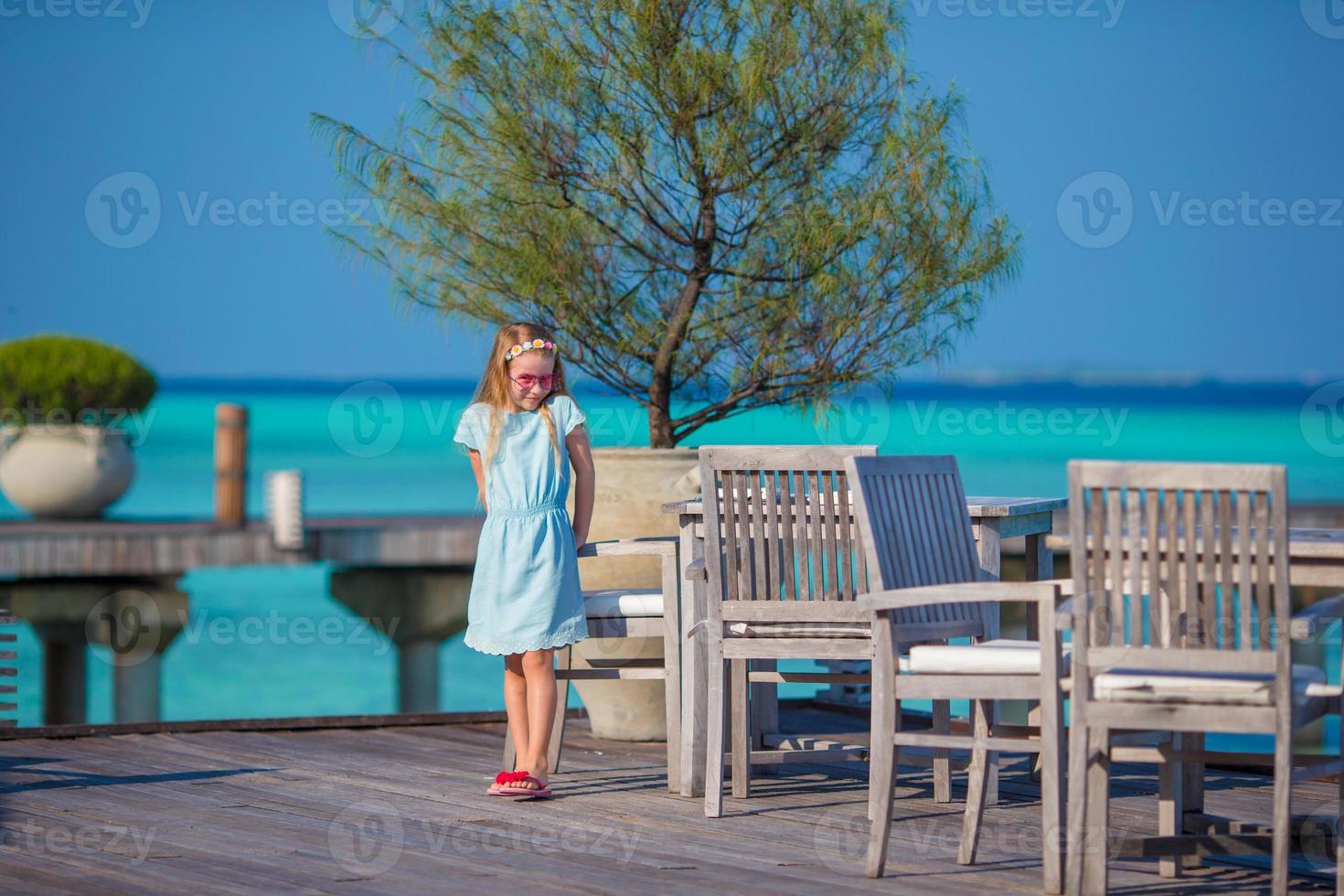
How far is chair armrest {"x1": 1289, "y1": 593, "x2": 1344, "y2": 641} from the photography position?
3.40 m

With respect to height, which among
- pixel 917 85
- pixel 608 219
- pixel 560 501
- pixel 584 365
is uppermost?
pixel 917 85

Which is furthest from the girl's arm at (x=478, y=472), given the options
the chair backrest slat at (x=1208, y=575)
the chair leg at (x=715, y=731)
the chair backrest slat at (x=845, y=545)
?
the chair backrest slat at (x=1208, y=575)

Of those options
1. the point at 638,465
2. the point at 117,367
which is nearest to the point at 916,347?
the point at 638,465

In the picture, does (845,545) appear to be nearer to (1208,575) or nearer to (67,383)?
(1208,575)

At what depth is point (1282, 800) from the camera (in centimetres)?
338

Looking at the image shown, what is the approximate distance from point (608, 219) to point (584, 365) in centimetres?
56

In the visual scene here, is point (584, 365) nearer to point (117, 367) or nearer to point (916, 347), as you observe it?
point (916, 347)

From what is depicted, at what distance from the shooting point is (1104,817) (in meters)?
3.56

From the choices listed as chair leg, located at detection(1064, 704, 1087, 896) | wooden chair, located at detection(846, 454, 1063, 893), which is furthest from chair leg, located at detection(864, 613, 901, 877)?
chair leg, located at detection(1064, 704, 1087, 896)

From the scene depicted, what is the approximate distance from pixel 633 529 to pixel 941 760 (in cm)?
A: 161

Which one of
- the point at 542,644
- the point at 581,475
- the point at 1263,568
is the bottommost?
the point at 542,644

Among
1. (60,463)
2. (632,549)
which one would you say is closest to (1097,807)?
(632,549)

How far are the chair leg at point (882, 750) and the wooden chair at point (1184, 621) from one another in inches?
17.5

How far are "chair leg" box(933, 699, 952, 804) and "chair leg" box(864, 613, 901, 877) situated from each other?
0.81m
